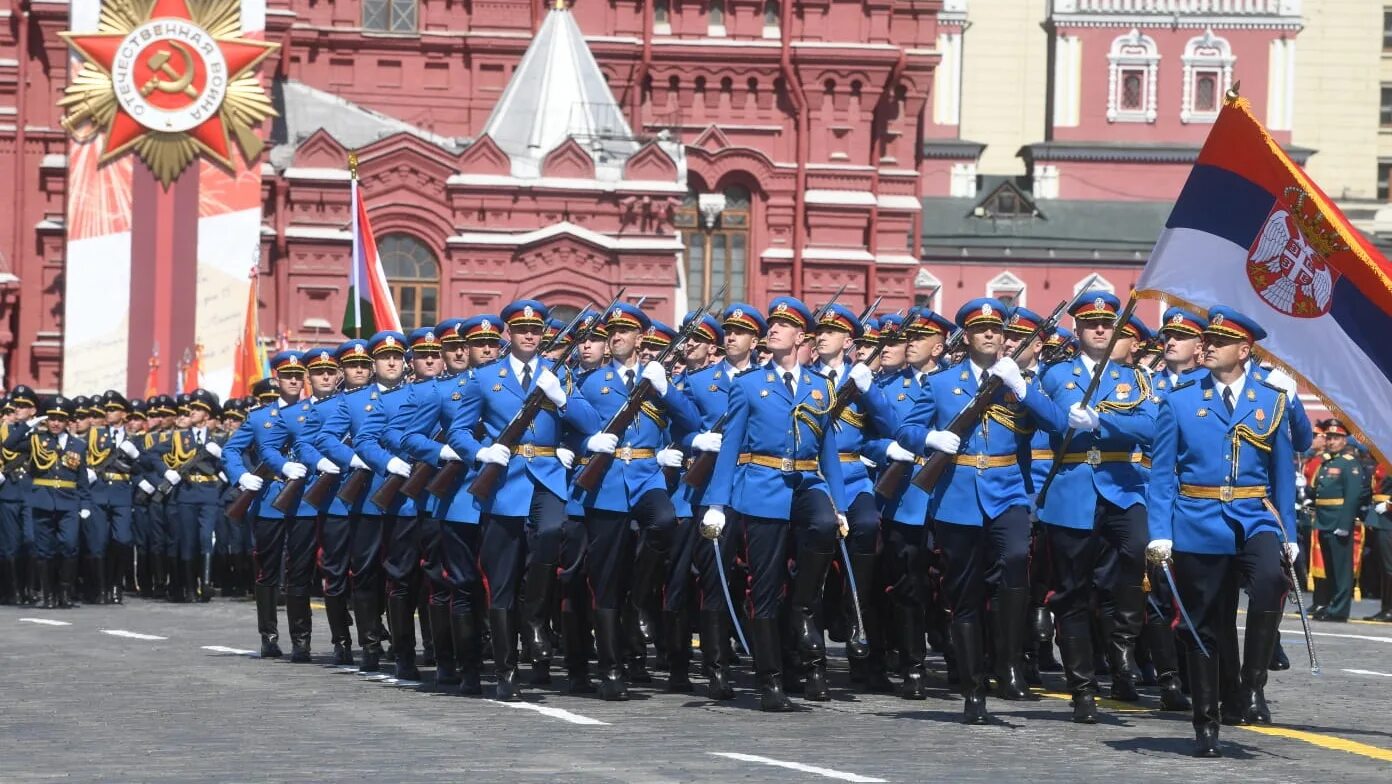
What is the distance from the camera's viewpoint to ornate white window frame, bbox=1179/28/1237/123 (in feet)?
232

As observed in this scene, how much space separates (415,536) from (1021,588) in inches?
145

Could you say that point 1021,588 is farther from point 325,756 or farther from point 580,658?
point 325,756

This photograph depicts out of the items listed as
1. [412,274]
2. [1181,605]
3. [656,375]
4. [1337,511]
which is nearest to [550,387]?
[656,375]

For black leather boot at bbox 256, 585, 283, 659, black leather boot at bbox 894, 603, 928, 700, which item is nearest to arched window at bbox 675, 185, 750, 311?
black leather boot at bbox 256, 585, 283, 659

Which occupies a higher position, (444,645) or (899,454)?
(899,454)

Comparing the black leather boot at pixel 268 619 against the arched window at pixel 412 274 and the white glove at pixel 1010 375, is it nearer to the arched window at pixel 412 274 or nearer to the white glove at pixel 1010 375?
the white glove at pixel 1010 375

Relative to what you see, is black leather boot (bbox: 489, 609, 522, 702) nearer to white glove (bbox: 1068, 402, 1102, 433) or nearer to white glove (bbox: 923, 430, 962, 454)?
white glove (bbox: 923, 430, 962, 454)

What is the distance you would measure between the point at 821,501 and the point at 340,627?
3.94 meters

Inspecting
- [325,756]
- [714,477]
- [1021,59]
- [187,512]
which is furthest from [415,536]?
[1021,59]

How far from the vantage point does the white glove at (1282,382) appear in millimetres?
10711

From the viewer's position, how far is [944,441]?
1155cm

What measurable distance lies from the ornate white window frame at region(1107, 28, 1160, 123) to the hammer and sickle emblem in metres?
38.3

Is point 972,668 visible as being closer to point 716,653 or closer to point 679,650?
point 716,653

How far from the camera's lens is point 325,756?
10.0m
